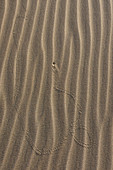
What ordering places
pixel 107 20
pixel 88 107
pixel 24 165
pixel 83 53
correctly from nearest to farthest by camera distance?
pixel 24 165, pixel 88 107, pixel 83 53, pixel 107 20

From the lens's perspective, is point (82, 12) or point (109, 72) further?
point (82, 12)

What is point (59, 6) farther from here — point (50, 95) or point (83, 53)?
point (50, 95)

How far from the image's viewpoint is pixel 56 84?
3.06 metres

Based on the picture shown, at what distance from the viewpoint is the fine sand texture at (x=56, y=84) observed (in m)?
2.79

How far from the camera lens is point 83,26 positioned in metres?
3.39

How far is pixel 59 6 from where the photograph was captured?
350 cm

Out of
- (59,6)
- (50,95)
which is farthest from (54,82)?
(59,6)

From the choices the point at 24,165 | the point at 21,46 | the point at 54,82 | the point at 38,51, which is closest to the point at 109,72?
the point at 54,82

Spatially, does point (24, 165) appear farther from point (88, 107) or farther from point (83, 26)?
point (83, 26)

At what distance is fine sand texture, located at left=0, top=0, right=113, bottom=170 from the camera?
2785 mm

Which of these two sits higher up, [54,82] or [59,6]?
[59,6]

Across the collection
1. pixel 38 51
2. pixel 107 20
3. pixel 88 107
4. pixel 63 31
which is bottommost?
pixel 88 107

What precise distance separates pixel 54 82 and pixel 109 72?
648 mm

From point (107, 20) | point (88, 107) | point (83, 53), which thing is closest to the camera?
point (88, 107)
